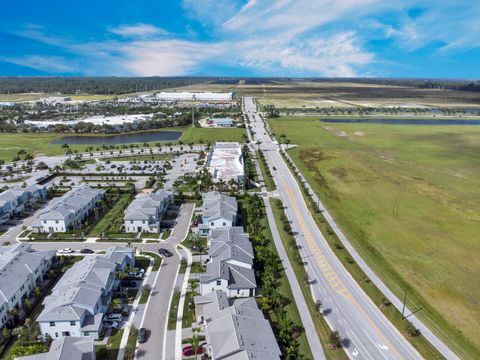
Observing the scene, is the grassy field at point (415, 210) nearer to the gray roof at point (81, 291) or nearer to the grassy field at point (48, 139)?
the grassy field at point (48, 139)

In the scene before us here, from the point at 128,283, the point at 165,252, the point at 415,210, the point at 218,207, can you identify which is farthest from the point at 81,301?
the point at 415,210

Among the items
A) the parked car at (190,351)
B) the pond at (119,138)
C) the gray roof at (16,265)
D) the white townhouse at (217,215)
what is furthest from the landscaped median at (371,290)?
the pond at (119,138)

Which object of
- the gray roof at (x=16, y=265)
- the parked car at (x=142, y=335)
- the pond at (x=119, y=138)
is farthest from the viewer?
the pond at (x=119, y=138)

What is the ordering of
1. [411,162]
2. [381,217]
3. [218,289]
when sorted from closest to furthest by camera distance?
1. [218,289]
2. [381,217]
3. [411,162]

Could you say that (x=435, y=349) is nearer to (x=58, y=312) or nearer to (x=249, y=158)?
(x=58, y=312)

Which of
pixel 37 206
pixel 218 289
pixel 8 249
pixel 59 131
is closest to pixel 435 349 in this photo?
pixel 218 289

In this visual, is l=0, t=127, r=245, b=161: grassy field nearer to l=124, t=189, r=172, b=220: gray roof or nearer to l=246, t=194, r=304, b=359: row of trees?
l=124, t=189, r=172, b=220: gray roof
